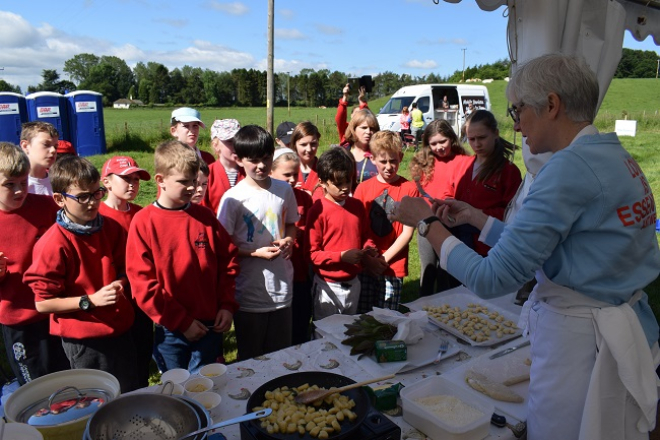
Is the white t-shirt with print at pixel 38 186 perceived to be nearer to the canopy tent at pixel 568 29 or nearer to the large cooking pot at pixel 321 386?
the large cooking pot at pixel 321 386

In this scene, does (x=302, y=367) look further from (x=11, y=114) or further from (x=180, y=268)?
(x=11, y=114)

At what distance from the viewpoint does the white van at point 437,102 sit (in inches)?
697

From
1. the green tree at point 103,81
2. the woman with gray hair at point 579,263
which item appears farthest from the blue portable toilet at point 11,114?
the green tree at point 103,81

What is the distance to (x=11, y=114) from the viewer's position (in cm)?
1216

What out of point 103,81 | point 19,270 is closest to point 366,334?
point 19,270

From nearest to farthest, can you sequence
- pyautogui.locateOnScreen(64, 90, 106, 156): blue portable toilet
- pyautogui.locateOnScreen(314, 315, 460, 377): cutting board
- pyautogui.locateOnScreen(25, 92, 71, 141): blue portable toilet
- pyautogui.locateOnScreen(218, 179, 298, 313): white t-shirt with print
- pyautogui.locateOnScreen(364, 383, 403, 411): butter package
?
pyautogui.locateOnScreen(364, 383, 403, 411): butter package, pyautogui.locateOnScreen(314, 315, 460, 377): cutting board, pyautogui.locateOnScreen(218, 179, 298, 313): white t-shirt with print, pyautogui.locateOnScreen(25, 92, 71, 141): blue portable toilet, pyautogui.locateOnScreen(64, 90, 106, 156): blue portable toilet

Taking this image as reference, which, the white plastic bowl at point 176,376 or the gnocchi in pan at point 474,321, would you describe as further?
the gnocchi in pan at point 474,321

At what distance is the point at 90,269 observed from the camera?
2.26m

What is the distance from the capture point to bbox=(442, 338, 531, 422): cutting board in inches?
65.2

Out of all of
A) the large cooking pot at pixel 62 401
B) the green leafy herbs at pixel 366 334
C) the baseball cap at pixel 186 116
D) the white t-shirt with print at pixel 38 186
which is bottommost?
the green leafy herbs at pixel 366 334

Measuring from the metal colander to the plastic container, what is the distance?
0.70 meters

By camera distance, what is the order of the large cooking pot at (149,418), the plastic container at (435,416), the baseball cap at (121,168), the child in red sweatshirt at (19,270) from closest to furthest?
the large cooking pot at (149,418) < the plastic container at (435,416) < the child in red sweatshirt at (19,270) < the baseball cap at (121,168)

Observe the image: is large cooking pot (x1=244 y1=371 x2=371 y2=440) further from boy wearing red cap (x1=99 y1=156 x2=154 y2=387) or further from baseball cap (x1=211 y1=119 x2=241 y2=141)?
baseball cap (x1=211 y1=119 x2=241 y2=141)

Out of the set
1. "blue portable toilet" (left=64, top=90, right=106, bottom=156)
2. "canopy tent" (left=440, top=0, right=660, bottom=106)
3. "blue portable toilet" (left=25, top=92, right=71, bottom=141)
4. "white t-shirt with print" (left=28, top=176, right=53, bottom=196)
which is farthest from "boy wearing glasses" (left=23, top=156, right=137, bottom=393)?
"blue portable toilet" (left=64, top=90, right=106, bottom=156)
